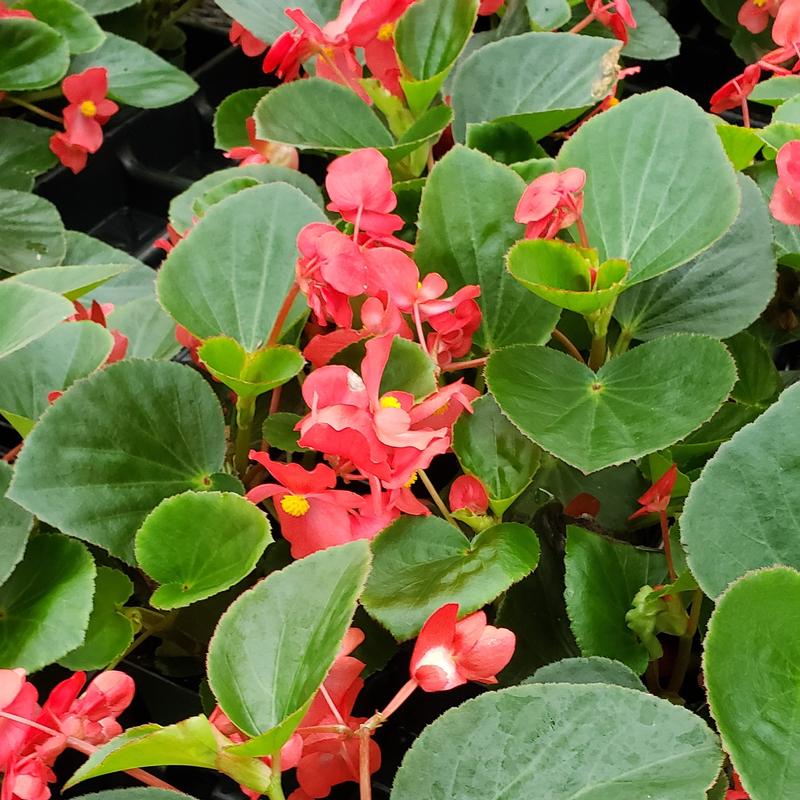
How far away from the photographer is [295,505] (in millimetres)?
466

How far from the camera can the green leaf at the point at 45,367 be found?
0.59m

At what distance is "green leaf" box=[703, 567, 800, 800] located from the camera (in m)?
0.36

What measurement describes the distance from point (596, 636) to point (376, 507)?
0.43 ft

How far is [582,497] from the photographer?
0.57 m

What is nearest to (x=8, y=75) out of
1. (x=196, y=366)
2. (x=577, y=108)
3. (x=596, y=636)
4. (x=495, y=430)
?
(x=196, y=366)

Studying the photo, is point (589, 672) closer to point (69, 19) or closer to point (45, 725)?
point (45, 725)

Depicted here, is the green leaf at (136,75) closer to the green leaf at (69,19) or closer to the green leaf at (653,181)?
the green leaf at (69,19)

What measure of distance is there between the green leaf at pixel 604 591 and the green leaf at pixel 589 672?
0.10 feet

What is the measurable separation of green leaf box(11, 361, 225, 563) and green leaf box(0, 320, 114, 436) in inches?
2.7

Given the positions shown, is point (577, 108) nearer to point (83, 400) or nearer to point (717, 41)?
point (83, 400)

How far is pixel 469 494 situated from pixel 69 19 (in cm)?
79

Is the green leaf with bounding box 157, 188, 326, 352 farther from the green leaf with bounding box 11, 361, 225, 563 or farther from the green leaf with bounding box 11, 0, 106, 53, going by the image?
the green leaf with bounding box 11, 0, 106, 53

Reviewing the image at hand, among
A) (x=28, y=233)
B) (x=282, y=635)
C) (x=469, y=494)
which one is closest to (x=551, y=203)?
(x=469, y=494)

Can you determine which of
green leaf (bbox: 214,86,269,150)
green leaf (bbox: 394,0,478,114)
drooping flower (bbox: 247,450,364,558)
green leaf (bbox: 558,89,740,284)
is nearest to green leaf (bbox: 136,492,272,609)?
drooping flower (bbox: 247,450,364,558)
